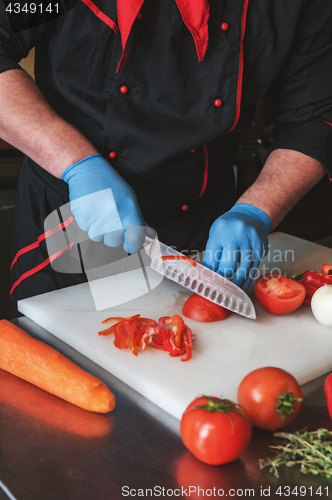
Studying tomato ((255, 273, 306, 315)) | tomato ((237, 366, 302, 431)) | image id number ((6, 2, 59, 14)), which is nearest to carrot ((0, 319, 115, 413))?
tomato ((237, 366, 302, 431))

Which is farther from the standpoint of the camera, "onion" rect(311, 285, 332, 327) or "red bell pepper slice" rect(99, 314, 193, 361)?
"onion" rect(311, 285, 332, 327)

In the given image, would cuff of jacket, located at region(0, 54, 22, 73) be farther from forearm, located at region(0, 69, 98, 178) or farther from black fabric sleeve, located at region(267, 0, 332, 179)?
black fabric sleeve, located at region(267, 0, 332, 179)

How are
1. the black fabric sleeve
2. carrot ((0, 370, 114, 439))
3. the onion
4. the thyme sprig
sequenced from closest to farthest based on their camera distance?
the thyme sprig, carrot ((0, 370, 114, 439)), the onion, the black fabric sleeve

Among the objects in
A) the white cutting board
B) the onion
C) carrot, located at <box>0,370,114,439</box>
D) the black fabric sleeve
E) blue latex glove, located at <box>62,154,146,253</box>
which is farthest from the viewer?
the black fabric sleeve

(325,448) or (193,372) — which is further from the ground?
(325,448)

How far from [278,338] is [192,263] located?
306mm

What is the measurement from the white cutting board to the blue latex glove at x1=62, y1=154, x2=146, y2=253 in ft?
0.62

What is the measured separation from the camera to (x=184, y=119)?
54.8 inches

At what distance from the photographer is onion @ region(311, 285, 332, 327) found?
1.18m

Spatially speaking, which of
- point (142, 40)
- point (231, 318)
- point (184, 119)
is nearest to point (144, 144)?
point (184, 119)

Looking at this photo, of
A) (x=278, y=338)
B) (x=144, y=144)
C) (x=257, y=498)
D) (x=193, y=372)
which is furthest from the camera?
(x=144, y=144)

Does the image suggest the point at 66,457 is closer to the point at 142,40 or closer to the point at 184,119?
the point at 184,119

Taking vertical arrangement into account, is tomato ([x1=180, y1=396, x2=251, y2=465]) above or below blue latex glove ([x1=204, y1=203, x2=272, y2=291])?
above

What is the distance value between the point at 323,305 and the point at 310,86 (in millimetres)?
770
